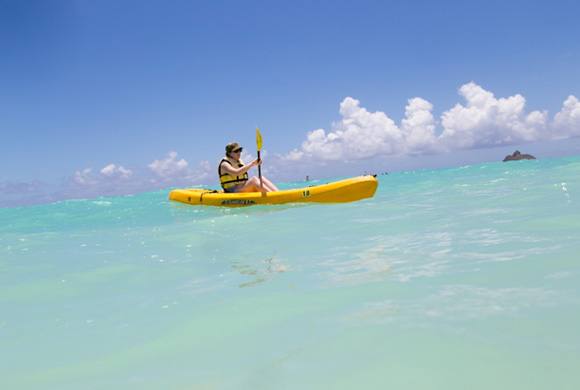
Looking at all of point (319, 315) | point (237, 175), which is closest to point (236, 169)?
point (237, 175)

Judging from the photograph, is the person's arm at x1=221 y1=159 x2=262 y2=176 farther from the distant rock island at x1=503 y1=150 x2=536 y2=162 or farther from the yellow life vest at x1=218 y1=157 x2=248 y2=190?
the distant rock island at x1=503 y1=150 x2=536 y2=162

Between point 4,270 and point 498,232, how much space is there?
18.5 ft

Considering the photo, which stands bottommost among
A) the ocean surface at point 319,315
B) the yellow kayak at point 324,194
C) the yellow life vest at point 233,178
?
the ocean surface at point 319,315

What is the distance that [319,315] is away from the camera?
6.97ft

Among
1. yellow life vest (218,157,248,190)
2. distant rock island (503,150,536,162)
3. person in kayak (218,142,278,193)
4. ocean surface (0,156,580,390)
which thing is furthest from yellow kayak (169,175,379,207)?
distant rock island (503,150,536,162)

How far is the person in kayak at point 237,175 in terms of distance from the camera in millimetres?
10242

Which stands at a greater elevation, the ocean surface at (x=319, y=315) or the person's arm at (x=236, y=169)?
the person's arm at (x=236, y=169)

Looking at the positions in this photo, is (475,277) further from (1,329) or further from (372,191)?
(372,191)

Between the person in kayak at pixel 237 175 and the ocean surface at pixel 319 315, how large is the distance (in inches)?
226

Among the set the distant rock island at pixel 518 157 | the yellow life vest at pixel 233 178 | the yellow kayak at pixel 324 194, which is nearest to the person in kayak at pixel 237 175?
the yellow life vest at pixel 233 178

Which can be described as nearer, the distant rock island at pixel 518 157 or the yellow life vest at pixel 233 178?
the yellow life vest at pixel 233 178

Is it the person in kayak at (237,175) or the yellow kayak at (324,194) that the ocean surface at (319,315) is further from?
the person in kayak at (237,175)

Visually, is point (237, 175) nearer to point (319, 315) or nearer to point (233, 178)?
point (233, 178)

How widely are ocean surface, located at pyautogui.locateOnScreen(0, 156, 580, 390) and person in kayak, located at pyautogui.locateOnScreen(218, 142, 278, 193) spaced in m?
5.75
